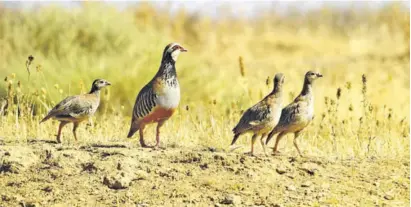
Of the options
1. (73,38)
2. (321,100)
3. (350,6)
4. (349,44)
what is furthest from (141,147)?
(350,6)

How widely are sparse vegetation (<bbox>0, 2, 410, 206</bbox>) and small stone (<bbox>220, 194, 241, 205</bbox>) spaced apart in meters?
0.21

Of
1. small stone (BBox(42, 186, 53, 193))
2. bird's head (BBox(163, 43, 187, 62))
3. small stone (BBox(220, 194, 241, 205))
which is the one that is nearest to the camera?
small stone (BBox(220, 194, 241, 205))

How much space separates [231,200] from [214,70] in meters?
10.6

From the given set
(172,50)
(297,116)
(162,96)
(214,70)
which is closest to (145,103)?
(162,96)

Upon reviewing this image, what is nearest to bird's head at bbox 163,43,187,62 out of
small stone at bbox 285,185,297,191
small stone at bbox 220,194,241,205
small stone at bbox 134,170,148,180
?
small stone at bbox 134,170,148,180

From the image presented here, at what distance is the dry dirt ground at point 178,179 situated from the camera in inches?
330

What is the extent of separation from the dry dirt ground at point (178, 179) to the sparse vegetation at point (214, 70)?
0.14 m

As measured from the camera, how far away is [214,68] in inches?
821

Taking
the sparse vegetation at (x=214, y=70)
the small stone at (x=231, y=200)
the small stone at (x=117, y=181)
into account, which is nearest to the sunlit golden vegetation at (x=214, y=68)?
the sparse vegetation at (x=214, y=70)

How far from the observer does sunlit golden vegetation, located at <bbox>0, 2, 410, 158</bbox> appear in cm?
1079

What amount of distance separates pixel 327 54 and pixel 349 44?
6.42ft

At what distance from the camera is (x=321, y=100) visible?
1884 centimetres

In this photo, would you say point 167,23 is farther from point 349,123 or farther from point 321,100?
point 349,123

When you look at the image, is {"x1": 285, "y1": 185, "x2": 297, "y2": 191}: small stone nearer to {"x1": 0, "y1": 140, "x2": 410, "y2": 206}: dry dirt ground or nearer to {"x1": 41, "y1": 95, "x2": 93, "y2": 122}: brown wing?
{"x1": 0, "y1": 140, "x2": 410, "y2": 206}: dry dirt ground
